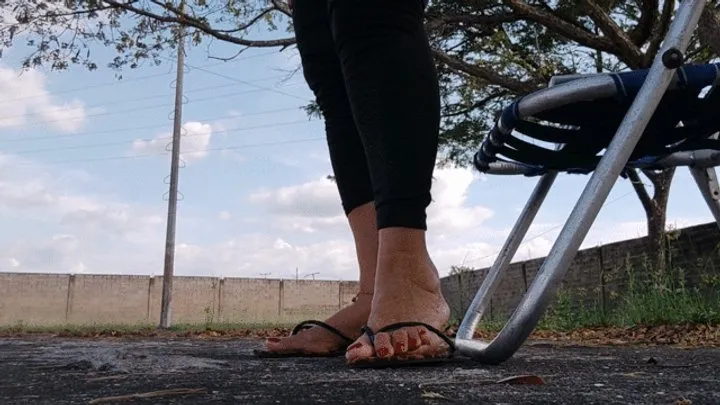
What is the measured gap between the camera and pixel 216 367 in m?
1.19

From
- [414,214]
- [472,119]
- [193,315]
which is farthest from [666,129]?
[193,315]

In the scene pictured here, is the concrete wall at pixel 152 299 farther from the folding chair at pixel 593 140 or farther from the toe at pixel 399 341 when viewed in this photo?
the toe at pixel 399 341

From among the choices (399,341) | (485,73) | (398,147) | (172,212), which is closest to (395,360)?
(399,341)

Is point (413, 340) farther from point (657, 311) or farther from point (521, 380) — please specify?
point (657, 311)

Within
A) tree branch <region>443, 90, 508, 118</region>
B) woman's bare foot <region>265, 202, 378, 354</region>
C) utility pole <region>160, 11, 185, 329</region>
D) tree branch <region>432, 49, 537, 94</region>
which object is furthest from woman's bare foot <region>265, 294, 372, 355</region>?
utility pole <region>160, 11, 185, 329</region>

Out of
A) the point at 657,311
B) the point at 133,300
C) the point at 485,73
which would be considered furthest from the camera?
the point at 133,300

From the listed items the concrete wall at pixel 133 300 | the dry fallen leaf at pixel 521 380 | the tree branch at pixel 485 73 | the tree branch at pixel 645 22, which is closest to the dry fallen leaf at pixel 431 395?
the dry fallen leaf at pixel 521 380

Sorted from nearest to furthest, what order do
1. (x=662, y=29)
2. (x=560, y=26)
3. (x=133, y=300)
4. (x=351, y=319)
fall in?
(x=351, y=319)
(x=560, y=26)
(x=662, y=29)
(x=133, y=300)

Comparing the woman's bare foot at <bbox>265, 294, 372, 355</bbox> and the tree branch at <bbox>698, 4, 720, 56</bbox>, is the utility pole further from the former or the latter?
the woman's bare foot at <bbox>265, 294, 372, 355</bbox>

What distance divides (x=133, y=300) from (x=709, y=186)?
18.4m

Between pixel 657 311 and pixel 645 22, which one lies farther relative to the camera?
pixel 645 22

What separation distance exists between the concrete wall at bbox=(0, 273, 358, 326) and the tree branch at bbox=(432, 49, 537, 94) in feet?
39.6

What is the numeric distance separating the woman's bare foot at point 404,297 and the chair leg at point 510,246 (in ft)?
1.70

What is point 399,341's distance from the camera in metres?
1.08
